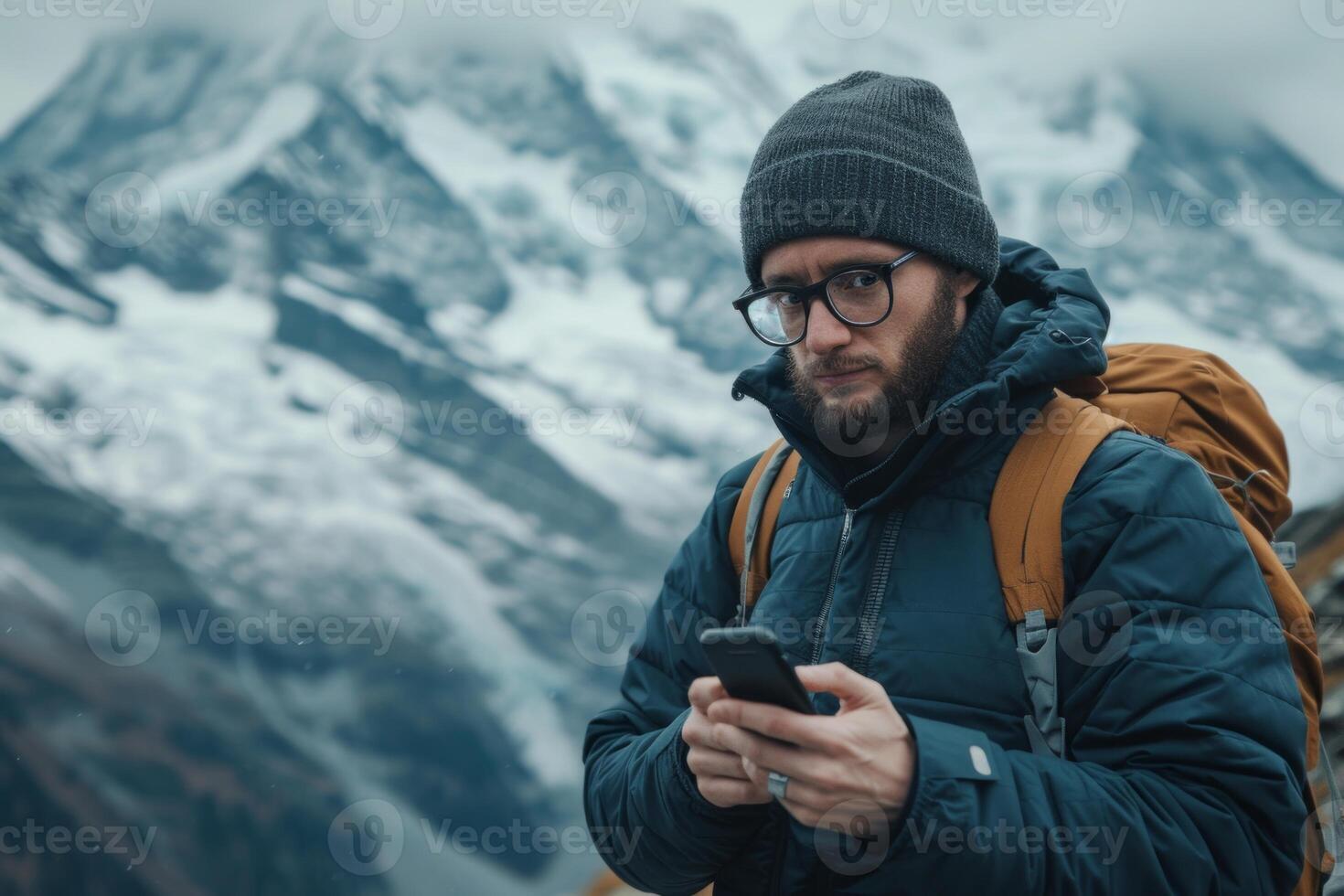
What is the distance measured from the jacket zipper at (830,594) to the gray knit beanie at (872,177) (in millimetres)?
654

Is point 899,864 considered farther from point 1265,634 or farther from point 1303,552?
point 1303,552

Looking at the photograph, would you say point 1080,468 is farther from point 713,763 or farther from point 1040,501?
point 713,763

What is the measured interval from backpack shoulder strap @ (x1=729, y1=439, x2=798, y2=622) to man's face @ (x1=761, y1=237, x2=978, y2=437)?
0.28 m

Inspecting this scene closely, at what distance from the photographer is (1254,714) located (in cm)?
184

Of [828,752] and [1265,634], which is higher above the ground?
[1265,634]

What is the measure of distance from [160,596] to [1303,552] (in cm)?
2400

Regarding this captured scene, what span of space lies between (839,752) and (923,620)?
1.67 ft

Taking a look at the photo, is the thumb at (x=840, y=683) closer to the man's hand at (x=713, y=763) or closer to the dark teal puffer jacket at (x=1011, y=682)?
the dark teal puffer jacket at (x=1011, y=682)

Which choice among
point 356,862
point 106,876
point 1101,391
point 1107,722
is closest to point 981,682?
point 1107,722

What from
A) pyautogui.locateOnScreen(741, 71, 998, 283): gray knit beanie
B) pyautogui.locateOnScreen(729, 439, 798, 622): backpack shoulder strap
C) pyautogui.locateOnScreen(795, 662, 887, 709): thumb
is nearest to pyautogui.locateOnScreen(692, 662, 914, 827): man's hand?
pyautogui.locateOnScreen(795, 662, 887, 709): thumb

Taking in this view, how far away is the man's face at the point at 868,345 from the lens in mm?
2457

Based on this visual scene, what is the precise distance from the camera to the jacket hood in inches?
88.9

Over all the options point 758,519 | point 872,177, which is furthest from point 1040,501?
point 872,177

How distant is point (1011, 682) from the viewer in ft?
6.72
